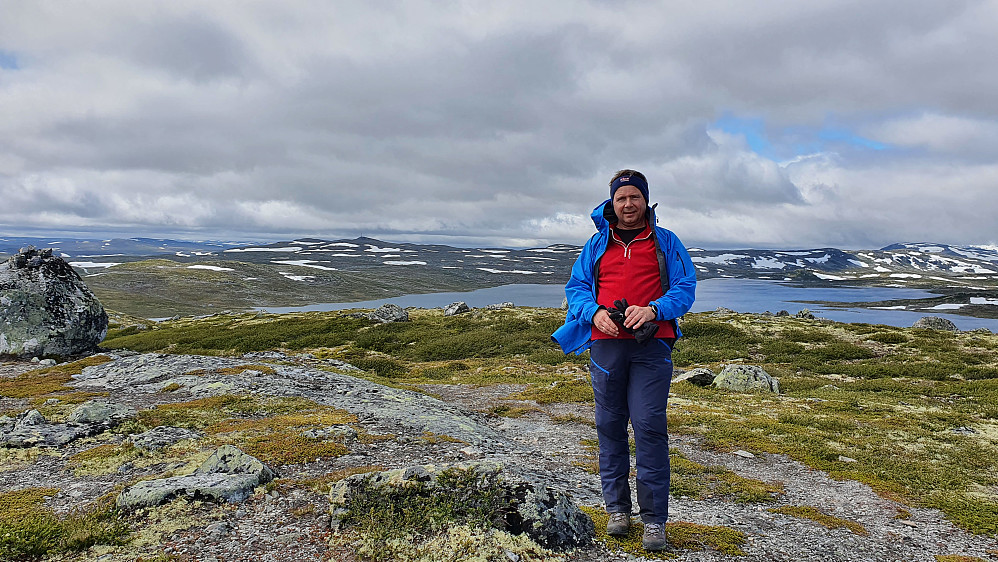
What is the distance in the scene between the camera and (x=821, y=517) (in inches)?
307

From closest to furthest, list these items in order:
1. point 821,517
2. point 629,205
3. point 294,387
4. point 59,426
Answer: point 629,205
point 821,517
point 59,426
point 294,387

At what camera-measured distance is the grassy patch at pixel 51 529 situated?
5242mm

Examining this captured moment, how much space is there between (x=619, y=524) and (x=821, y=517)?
421 centimetres

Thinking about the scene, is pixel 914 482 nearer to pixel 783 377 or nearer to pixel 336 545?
pixel 336 545

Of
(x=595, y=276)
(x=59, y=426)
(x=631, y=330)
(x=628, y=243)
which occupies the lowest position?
(x=59, y=426)

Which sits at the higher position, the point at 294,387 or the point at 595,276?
the point at 595,276

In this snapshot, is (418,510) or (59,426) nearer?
(418,510)

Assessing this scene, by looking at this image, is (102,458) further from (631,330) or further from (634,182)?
(634,182)

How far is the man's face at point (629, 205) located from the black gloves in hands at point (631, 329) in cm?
101

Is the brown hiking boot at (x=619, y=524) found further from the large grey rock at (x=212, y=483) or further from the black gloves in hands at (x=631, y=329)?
the large grey rock at (x=212, y=483)

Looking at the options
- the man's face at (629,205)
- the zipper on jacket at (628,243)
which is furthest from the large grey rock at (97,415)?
the man's face at (629,205)

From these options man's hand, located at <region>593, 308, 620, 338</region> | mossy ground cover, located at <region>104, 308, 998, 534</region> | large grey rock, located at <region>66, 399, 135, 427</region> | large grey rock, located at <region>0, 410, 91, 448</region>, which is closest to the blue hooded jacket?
man's hand, located at <region>593, 308, 620, 338</region>

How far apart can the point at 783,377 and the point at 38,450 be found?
29.9 metres

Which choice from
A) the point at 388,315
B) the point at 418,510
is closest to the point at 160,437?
the point at 418,510
